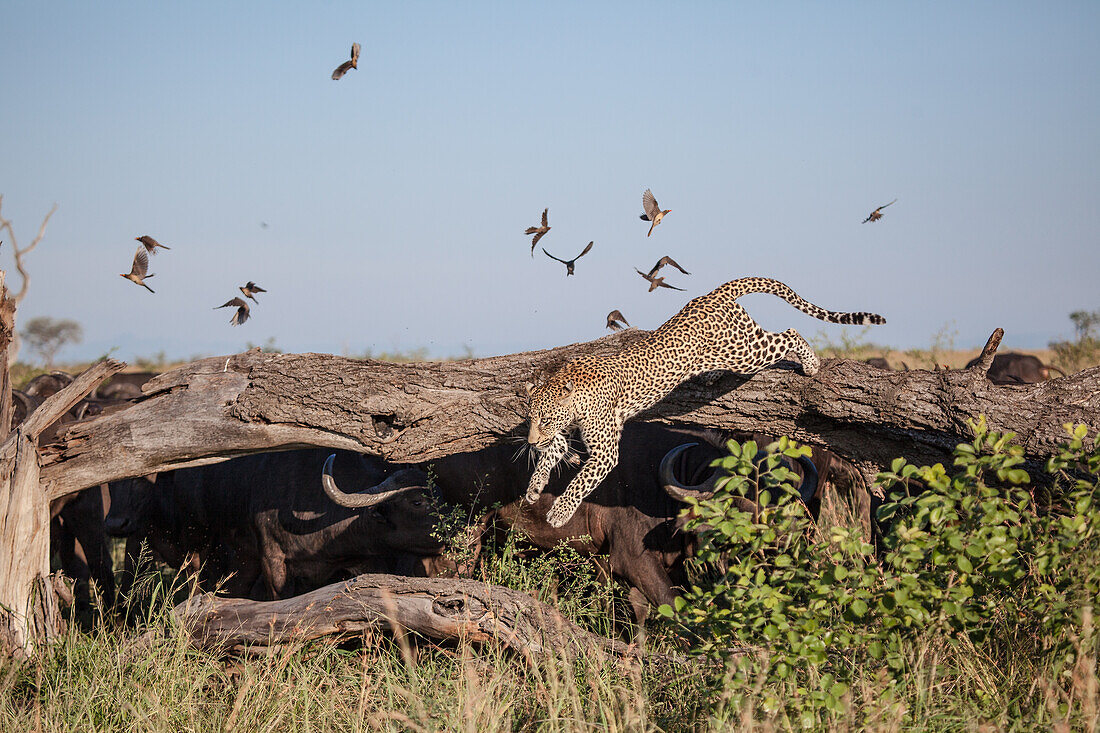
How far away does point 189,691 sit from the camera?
17.7 feet

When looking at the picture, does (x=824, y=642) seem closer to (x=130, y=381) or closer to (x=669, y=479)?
(x=669, y=479)

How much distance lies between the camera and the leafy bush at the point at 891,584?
13.5 feet

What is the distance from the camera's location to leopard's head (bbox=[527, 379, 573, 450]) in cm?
603

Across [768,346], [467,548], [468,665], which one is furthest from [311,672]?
[768,346]

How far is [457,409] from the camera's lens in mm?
6637

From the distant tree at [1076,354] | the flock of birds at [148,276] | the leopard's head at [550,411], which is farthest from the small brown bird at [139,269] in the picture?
the distant tree at [1076,354]

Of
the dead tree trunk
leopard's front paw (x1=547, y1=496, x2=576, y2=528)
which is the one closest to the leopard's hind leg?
leopard's front paw (x1=547, y1=496, x2=576, y2=528)

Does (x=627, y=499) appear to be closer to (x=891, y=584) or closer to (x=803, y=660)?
(x=803, y=660)

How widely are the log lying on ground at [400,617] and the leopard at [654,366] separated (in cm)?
72

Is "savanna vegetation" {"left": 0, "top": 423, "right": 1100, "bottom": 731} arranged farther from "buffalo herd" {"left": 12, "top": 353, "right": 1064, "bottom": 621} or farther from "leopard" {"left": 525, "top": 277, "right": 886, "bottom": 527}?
"buffalo herd" {"left": 12, "top": 353, "right": 1064, "bottom": 621}

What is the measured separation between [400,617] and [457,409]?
59.4 inches

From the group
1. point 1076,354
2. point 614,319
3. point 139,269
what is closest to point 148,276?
point 139,269

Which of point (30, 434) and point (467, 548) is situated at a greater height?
point (30, 434)

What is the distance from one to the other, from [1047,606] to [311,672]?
403cm
